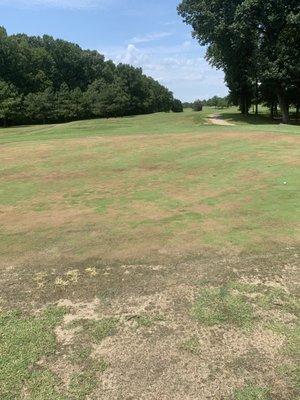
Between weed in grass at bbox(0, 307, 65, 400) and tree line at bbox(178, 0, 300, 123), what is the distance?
29.9 m

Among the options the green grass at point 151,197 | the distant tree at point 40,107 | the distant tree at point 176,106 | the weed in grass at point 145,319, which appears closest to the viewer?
the weed in grass at point 145,319

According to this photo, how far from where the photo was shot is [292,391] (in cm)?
365

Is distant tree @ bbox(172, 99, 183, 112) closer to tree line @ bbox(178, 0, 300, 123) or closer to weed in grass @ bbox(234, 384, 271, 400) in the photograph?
tree line @ bbox(178, 0, 300, 123)

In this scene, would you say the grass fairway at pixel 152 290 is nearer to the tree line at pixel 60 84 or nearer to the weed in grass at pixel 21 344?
the weed in grass at pixel 21 344

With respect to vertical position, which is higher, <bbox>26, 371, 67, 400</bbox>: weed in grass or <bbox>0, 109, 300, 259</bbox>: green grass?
<bbox>0, 109, 300, 259</bbox>: green grass

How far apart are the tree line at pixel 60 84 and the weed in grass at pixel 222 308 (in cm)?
5549

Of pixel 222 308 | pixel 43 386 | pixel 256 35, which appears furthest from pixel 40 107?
pixel 43 386

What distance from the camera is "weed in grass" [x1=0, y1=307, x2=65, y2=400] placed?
3.84m

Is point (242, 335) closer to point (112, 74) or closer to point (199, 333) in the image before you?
point (199, 333)

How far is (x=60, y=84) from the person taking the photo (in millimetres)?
77812

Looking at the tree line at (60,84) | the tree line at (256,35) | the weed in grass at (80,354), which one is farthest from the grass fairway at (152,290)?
the tree line at (60,84)

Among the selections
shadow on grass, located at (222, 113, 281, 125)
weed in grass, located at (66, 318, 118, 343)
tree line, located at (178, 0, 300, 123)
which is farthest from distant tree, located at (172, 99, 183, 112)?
weed in grass, located at (66, 318, 118, 343)

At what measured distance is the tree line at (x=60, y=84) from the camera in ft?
200

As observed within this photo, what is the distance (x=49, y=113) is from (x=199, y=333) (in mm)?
61899
